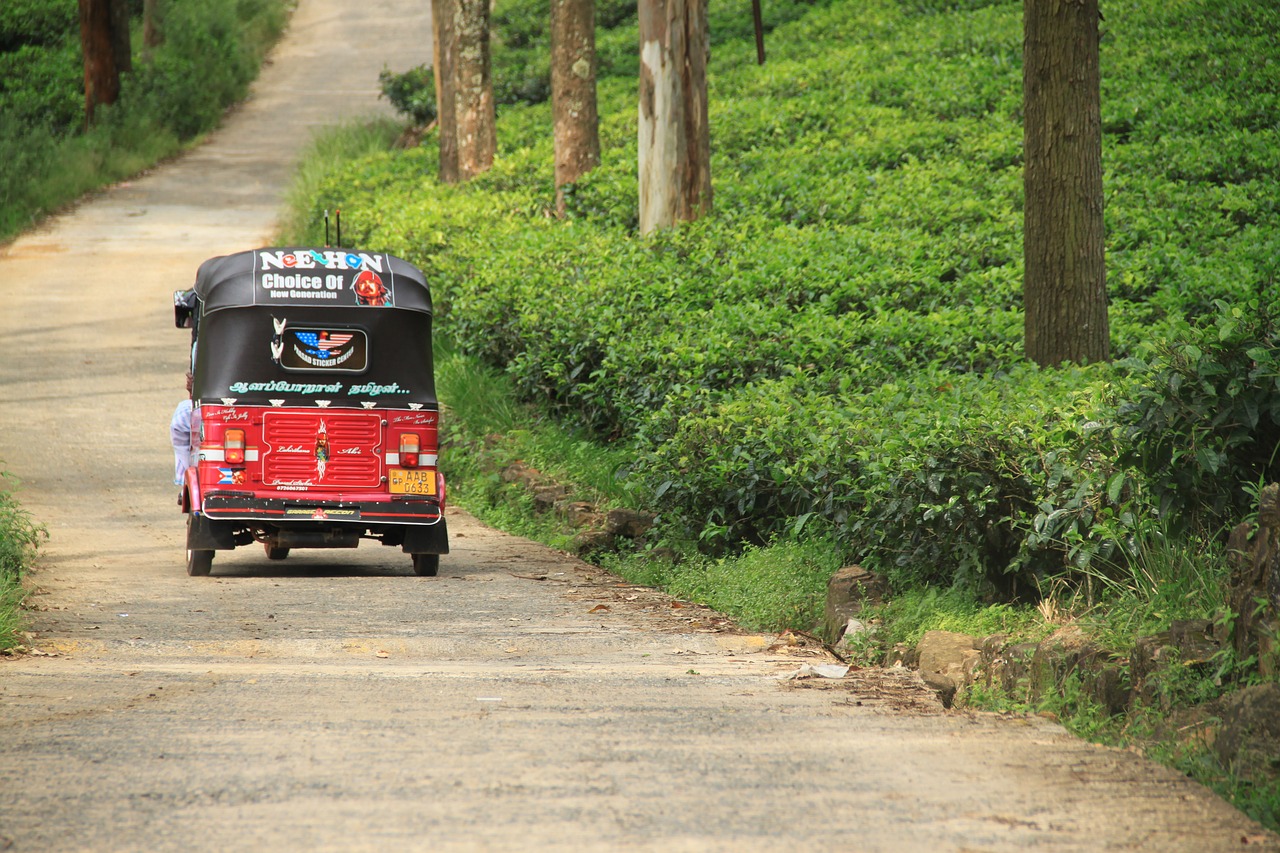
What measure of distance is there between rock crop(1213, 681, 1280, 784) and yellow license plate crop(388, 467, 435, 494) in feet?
23.5

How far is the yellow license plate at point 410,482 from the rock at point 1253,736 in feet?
23.5

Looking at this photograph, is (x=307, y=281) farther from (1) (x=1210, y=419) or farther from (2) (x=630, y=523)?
(1) (x=1210, y=419)

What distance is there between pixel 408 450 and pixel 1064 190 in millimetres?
5254

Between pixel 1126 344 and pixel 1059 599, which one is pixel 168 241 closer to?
pixel 1126 344

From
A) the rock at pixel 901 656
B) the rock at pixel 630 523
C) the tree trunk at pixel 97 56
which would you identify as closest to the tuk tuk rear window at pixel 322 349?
the rock at pixel 630 523

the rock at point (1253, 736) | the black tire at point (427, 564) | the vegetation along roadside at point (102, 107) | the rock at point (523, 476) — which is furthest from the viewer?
the vegetation along roadside at point (102, 107)

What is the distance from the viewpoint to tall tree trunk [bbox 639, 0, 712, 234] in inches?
624

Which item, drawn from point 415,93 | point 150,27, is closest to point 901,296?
point 415,93

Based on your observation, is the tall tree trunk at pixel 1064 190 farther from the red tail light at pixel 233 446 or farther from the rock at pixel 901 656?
the red tail light at pixel 233 446

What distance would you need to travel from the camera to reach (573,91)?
19.2 meters

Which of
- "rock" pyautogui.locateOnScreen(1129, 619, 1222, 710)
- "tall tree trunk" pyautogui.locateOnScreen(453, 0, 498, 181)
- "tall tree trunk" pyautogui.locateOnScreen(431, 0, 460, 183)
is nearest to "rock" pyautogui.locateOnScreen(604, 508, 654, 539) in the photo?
"rock" pyautogui.locateOnScreen(1129, 619, 1222, 710)

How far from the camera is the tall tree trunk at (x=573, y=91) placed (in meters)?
19.1

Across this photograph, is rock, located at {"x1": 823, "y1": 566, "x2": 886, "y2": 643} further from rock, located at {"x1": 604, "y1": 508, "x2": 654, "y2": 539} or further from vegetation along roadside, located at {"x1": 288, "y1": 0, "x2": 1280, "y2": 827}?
rock, located at {"x1": 604, "y1": 508, "x2": 654, "y2": 539}

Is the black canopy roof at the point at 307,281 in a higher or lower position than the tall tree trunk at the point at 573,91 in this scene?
lower
